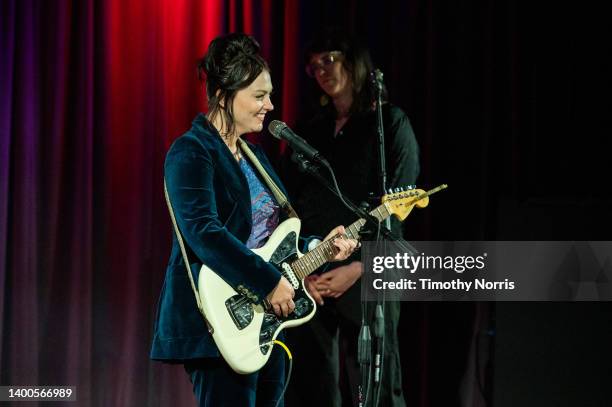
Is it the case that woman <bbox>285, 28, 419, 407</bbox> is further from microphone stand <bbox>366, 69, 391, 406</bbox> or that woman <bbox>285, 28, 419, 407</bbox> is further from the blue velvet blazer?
the blue velvet blazer

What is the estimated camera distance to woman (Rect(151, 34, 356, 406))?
2.30m

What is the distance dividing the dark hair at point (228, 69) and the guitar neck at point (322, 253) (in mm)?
506

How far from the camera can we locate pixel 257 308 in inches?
95.0

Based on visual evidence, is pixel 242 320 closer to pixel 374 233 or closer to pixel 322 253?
pixel 322 253

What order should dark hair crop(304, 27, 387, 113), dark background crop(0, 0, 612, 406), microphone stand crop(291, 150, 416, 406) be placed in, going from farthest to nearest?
dark background crop(0, 0, 612, 406) < dark hair crop(304, 27, 387, 113) < microphone stand crop(291, 150, 416, 406)

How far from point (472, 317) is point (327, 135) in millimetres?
1250

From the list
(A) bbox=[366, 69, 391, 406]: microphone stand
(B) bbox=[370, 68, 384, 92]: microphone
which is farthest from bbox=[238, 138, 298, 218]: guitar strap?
(B) bbox=[370, 68, 384, 92]: microphone

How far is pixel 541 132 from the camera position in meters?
3.83

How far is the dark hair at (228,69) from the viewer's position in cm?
248

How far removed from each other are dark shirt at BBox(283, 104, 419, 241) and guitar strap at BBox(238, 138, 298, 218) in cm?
51

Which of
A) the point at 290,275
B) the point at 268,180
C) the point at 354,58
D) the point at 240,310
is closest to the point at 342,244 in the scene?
the point at 290,275

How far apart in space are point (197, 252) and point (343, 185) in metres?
1.00

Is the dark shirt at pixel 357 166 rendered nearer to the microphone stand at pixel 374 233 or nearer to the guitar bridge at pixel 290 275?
the microphone stand at pixel 374 233

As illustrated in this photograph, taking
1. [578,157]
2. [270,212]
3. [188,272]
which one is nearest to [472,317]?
[578,157]
